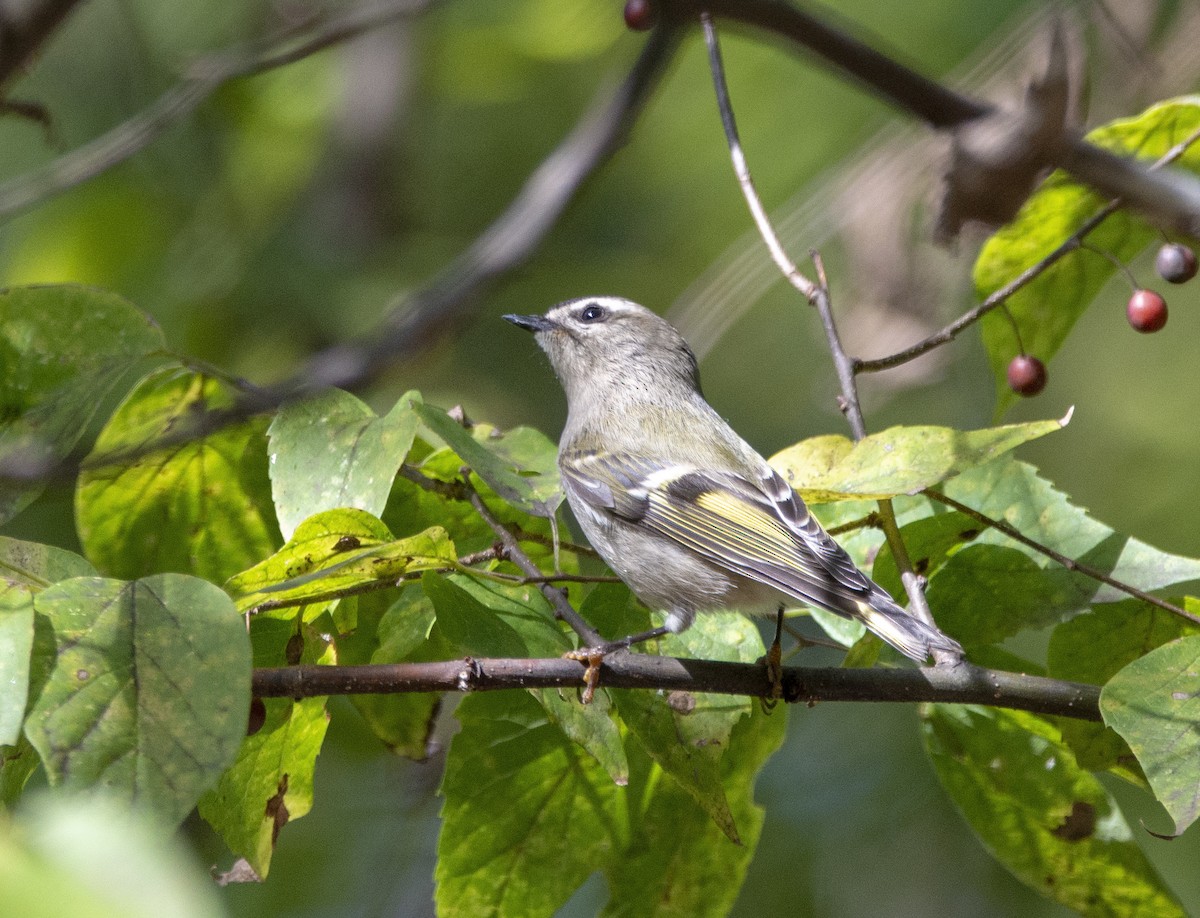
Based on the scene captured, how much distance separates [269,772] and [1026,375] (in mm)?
1293

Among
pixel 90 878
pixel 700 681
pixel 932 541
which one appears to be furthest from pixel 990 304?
pixel 90 878

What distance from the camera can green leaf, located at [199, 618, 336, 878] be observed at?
1427 millimetres

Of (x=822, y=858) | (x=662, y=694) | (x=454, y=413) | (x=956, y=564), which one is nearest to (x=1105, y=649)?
(x=956, y=564)

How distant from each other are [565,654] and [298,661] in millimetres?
330

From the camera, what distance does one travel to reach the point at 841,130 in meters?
3.95

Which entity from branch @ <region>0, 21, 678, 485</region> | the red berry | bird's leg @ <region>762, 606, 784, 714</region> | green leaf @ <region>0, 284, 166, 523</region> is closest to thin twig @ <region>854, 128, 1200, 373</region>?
the red berry

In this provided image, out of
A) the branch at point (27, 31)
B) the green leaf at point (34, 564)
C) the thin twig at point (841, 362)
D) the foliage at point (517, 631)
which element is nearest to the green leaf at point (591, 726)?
the foliage at point (517, 631)

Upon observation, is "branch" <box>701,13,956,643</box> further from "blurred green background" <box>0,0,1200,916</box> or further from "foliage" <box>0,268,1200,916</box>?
"blurred green background" <box>0,0,1200,916</box>

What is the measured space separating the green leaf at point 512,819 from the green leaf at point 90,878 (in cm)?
107

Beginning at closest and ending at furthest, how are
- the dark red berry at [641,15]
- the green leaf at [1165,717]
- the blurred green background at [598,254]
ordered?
1. the green leaf at [1165,717]
2. the dark red berry at [641,15]
3. the blurred green background at [598,254]

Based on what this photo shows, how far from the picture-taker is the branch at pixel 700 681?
1302 millimetres

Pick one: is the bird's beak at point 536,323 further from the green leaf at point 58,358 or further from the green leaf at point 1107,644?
the green leaf at point 1107,644

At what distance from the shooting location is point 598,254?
15.0 ft

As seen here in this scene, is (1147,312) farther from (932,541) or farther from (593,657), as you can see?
(593,657)
